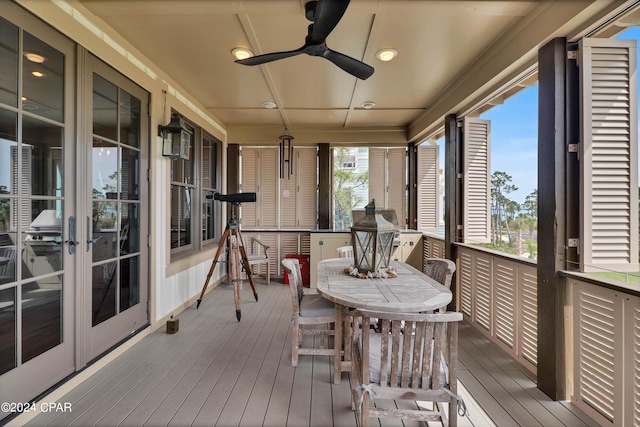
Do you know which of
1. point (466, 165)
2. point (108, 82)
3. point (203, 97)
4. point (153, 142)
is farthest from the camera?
point (203, 97)

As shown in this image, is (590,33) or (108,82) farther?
(108,82)

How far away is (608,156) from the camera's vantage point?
1.86 meters

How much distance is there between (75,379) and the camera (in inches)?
80.4

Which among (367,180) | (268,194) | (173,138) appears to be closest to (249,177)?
(268,194)

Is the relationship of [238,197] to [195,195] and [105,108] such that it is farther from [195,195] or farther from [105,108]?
→ [105,108]

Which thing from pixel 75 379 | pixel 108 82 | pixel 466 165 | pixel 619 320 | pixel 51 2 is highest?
pixel 51 2

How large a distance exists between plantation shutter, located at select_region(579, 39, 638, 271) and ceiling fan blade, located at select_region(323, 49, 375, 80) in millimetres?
1361

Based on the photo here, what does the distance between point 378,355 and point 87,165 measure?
2.37 m

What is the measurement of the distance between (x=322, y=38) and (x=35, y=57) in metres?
1.75

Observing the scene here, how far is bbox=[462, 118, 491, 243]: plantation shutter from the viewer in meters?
3.36

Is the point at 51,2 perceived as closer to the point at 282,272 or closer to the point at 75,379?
the point at 75,379

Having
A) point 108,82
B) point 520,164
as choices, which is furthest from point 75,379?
point 520,164

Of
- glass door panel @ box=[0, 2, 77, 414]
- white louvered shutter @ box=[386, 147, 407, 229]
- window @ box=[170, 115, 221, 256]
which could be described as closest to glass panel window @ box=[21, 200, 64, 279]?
glass door panel @ box=[0, 2, 77, 414]

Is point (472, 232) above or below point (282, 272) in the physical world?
above
